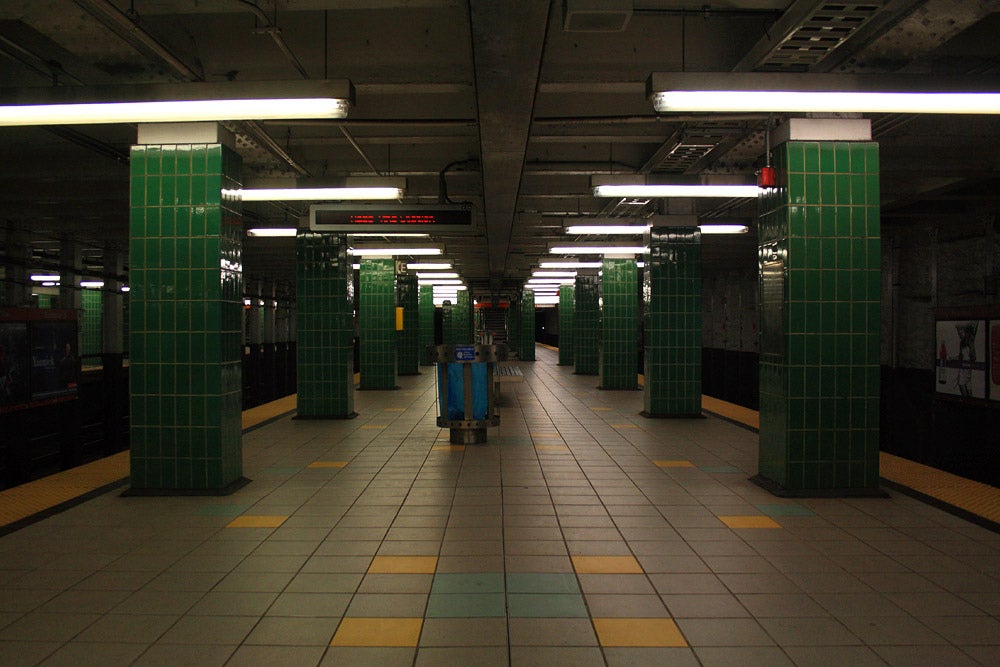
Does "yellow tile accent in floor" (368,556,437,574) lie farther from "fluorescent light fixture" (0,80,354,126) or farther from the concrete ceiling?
the concrete ceiling

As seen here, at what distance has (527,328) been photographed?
28828mm

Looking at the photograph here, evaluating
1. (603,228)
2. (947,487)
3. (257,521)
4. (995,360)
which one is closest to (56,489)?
(257,521)

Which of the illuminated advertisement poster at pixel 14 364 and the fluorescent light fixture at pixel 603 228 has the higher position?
the fluorescent light fixture at pixel 603 228

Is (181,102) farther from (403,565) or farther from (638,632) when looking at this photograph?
(638,632)

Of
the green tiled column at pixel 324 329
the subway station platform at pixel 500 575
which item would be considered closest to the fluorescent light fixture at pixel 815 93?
the subway station platform at pixel 500 575

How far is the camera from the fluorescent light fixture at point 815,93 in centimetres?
394

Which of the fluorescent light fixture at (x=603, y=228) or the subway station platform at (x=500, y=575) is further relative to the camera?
the fluorescent light fixture at (x=603, y=228)

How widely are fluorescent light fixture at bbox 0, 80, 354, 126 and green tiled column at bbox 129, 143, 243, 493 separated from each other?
966 millimetres

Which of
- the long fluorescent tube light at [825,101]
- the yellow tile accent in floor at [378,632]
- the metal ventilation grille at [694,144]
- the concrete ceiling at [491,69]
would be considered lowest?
the yellow tile accent in floor at [378,632]

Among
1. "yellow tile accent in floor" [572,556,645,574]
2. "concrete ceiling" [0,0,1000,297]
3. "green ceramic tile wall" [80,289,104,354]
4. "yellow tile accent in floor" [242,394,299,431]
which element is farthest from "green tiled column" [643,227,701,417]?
"green ceramic tile wall" [80,289,104,354]

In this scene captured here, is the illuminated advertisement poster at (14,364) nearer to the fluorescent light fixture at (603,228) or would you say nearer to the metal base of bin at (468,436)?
the metal base of bin at (468,436)

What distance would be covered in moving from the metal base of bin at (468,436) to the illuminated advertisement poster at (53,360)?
5.34 metres

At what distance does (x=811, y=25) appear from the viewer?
4.07 metres

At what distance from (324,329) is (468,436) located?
3426 millimetres
